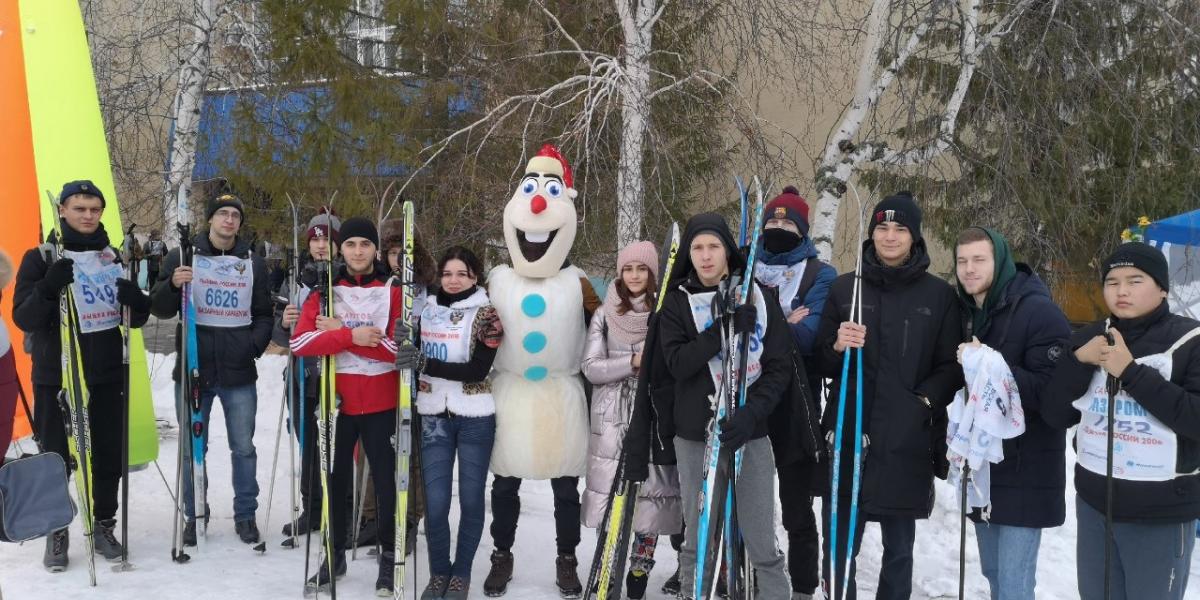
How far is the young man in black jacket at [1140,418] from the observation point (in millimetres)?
2961

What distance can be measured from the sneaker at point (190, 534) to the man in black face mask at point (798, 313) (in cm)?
320

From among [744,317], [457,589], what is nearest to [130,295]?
[457,589]

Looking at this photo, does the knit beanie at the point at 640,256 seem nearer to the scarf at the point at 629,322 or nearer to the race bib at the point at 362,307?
the scarf at the point at 629,322

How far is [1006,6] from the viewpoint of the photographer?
7352 mm

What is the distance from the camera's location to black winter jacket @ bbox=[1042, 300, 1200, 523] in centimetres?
291

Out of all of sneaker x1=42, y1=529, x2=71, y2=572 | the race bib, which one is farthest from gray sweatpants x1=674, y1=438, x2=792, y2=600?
sneaker x1=42, y1=529, x2=71, y2=572

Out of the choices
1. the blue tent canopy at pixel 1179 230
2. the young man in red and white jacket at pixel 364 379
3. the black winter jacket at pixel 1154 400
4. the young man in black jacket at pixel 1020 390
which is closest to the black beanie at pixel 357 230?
the young man in red and white jacket at pixel 364 379

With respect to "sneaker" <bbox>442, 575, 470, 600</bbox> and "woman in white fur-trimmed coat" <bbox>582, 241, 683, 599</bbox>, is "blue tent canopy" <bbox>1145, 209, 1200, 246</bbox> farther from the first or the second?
"sneaker" <bbox>442, 575, 470, 600</bbox>

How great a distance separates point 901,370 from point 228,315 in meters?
3.43

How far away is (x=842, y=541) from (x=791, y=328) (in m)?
0.90

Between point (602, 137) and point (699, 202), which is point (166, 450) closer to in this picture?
point (602, 137)

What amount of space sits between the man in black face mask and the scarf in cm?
54

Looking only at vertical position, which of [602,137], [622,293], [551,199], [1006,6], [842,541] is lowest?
[842,541]

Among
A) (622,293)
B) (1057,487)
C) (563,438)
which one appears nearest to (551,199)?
(622,293)
